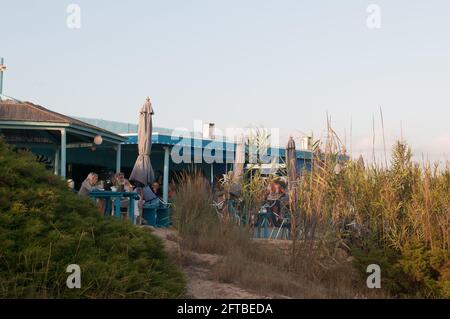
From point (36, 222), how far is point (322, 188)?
13.8ft

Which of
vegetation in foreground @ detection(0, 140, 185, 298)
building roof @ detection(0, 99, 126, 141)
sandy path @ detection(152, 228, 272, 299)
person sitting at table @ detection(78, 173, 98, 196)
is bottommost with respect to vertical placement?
sandy path @ detection(152, 228, 272, 299)

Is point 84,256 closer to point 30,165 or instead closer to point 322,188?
point 30,165

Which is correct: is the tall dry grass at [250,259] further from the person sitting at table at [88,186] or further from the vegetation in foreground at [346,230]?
the person sitting at table at [88,186]

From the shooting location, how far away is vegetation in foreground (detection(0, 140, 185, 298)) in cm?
508

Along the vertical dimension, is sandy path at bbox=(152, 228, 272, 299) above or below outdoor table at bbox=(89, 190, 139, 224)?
below

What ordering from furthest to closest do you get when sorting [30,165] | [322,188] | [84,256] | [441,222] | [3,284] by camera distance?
1. [322,188]
2. [441,222]
3. [30,165]
4. [84,256]
5. [3,284]

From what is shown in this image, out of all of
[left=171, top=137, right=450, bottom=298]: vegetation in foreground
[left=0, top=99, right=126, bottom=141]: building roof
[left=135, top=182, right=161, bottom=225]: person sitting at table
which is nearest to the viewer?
[left=171, top=137, right=450, bottom=298]: vegetation in foreground

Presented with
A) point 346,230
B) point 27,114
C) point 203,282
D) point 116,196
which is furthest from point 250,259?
point 27,114

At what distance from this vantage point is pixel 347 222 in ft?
27.6

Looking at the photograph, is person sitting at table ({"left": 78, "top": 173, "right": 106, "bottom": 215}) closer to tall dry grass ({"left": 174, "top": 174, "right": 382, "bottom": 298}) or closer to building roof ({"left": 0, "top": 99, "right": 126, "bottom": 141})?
tall dry grass ({"left": 174, "top": 174, "right": 382, "bottom": 298})

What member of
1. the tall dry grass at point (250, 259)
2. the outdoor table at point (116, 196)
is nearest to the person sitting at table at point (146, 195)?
the outdoor table at point (116, 196)

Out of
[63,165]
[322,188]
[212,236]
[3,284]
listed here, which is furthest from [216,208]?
[63,165]

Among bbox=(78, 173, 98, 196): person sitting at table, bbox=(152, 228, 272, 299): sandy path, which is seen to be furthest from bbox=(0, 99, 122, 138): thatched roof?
bbox=(152, 228, 272, 299): sandy path

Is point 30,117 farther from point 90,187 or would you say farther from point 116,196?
point 116,196
